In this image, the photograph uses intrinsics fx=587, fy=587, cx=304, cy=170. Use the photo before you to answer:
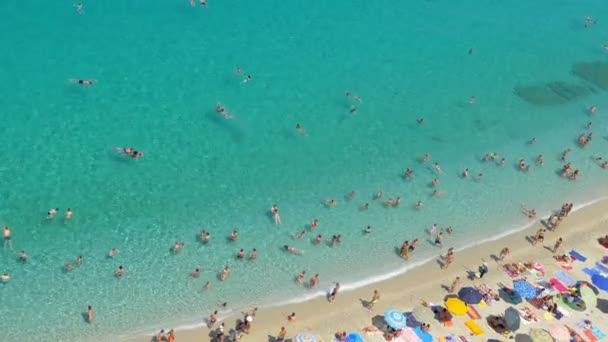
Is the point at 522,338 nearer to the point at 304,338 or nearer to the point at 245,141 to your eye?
the point at 304,338

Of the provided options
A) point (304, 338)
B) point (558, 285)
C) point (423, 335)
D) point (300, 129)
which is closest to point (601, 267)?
point (558, 285)

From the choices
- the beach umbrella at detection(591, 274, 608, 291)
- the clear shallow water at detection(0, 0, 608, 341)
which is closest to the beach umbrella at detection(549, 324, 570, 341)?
the beach umbrella at detection(591, 274, 608, 291)

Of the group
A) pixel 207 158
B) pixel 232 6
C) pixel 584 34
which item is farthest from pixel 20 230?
pixel 584 34

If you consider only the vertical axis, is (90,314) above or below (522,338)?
below

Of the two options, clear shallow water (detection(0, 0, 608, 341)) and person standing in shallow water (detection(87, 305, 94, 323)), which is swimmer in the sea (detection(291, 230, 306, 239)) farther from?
person standing in shallow water (detection(87, 305, 94, 323))

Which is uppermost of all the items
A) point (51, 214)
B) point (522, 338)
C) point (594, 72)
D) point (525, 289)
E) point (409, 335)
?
point (594, 72)

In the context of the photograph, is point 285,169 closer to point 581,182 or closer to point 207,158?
point 207,158

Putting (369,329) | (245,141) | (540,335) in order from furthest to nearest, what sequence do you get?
(245,141) → (540,335) → (369,329)

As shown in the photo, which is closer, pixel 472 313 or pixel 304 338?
pixel 304 338
